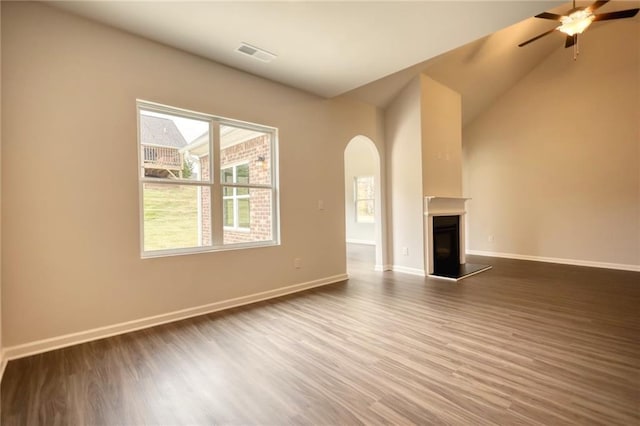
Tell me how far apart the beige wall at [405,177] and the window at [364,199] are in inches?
140

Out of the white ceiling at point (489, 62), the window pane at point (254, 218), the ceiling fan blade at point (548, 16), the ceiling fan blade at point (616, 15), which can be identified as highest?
the white ceiling at point (489, 62)

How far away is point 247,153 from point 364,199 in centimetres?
573

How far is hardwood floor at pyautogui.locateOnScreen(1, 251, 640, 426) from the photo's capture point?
1605 mm

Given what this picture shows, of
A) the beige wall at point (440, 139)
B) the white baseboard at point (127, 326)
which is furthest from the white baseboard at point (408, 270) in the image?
the white baseboard at point (127, 326)

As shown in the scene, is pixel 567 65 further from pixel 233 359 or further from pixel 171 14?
pixel 233 359

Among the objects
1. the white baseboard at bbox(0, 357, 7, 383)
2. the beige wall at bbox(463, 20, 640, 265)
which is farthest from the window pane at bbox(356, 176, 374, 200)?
the white baseboard at bbox(0, 357, 7, 383)

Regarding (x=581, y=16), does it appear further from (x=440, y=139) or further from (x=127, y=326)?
(x=127, y=326)

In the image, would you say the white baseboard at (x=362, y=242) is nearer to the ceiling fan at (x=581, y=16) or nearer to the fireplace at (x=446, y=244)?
the fireplace at (x=446, y=244)

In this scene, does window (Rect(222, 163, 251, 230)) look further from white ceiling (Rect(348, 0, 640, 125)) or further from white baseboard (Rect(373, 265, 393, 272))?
white baseboard (Rect(373, 265, 393, 272))

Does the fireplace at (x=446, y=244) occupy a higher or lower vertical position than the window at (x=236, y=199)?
lower

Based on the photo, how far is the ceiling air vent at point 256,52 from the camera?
3.01 meters

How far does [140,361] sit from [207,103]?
258cm

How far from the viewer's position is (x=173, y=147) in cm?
314

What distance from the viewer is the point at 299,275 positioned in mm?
4125
